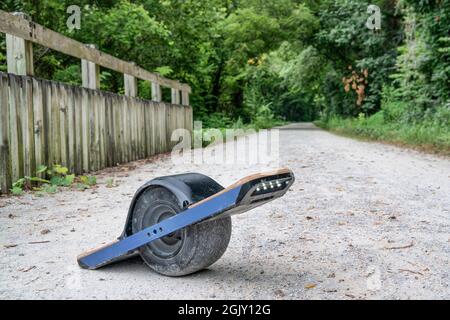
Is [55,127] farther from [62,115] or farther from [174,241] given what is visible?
[174,241]

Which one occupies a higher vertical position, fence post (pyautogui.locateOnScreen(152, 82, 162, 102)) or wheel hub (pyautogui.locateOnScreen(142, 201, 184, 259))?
fence post (pyautogui.locateOnScreen(152, 82, 162, 102))

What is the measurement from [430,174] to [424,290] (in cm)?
519

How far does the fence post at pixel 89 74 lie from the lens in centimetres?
796

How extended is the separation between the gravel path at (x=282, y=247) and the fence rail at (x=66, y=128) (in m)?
0.70

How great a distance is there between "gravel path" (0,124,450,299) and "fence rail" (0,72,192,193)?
704 millimetres

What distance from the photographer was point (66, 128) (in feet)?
22.9

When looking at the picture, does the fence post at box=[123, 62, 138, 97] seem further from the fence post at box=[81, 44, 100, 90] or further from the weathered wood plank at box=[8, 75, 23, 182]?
the weathered wood plank at box=[8, 75, 23, 182]

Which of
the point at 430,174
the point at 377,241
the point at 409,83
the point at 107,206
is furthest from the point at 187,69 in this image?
the point at 377,241

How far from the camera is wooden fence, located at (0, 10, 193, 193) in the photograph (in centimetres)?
568

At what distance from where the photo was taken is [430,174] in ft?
Result: 24.2

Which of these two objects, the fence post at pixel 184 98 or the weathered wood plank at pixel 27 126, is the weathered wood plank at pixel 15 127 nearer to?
the weathered wood plank at pixel 27 126

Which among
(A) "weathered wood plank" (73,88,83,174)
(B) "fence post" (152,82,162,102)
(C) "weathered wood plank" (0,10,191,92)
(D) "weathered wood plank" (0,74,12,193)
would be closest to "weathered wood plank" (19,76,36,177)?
(D) "weathered wood plank" (0,74,12,193)

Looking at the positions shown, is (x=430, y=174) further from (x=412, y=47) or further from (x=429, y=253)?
(x=412, y=47)

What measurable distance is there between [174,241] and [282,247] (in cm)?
100
